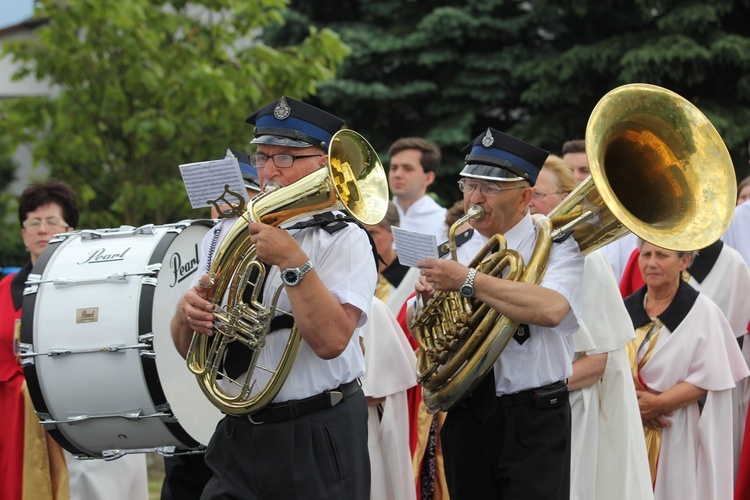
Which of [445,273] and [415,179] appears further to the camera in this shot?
[415,179]

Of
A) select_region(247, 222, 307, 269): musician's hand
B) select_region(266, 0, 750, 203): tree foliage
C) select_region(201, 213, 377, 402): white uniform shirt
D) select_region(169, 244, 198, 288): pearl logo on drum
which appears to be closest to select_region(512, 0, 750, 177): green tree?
select_region(266, 0, 750, 203): tree foliage

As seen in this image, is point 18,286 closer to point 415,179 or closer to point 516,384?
point 516,384

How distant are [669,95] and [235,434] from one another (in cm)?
215

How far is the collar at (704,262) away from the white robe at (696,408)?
2.72ft

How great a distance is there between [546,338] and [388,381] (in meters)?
1.61

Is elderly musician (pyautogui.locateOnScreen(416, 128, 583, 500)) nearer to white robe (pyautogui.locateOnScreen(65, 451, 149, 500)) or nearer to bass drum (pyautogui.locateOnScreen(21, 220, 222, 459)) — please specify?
bass drum (pyautogui.locateOnScreen(21, 220, 222, 459))

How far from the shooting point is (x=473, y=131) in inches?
697

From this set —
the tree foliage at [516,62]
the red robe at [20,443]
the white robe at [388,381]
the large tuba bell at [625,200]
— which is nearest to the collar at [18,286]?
the red robe at [20,443]

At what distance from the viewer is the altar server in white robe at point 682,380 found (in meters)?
6.19

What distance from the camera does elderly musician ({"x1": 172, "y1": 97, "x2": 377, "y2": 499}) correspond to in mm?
4098

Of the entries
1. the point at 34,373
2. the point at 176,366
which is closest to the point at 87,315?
the point at 34,373

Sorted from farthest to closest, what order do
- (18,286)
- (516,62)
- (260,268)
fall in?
(516,62)
(18,286)
(260,268)

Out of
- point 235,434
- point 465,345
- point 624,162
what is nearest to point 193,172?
point 235,434

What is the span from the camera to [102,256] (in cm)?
536
